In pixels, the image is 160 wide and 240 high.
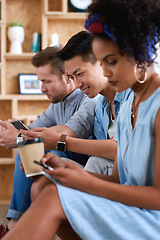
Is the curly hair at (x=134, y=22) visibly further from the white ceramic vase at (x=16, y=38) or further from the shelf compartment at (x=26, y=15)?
the shelf compartment at (x=26, y=15)

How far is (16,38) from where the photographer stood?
322 centimetres

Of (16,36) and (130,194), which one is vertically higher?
(16,36)

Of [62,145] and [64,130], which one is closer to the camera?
[62,145]

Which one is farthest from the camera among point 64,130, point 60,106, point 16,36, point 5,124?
point 16,36

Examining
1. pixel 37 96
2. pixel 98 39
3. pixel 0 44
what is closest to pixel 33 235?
pixel 98 39

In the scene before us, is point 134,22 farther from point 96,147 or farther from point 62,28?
point 62,28

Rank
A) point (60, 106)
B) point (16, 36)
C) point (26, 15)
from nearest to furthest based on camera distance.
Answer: point (60, 106)
point (16, 36)
point (26, 15)

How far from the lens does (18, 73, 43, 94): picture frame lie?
3299 millimetres

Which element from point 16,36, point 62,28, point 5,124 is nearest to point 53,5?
point 62,28

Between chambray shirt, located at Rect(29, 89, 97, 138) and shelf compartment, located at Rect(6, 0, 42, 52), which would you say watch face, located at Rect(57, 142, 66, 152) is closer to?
chambray shirt, located at Rect(29, 89, 97, 138)

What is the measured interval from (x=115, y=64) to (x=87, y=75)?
799 mm

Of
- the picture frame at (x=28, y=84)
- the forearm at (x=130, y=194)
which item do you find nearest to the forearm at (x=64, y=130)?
the forearm at (x=130, y=194)

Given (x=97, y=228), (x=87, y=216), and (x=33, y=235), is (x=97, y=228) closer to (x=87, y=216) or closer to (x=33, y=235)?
(x=87, y=216)

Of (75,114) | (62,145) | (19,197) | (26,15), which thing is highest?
(26,15)
